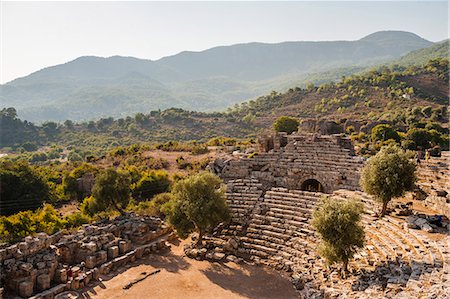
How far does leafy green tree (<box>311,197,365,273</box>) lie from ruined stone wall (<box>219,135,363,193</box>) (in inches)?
323

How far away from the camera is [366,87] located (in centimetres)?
9844

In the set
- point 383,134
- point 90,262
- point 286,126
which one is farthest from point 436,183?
point 286,126

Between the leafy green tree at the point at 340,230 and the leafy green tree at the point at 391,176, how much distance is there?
9.29 ft

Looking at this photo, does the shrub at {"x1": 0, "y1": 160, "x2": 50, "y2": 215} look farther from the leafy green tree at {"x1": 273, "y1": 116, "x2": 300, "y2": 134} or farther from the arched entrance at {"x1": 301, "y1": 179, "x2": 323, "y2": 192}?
the leafy green tree at {"x1": 273, "y1": 116, "x2": 300, "y2": 134}

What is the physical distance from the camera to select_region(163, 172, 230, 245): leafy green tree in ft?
68.1

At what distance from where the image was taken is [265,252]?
2058cm

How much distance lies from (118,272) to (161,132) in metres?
84.6

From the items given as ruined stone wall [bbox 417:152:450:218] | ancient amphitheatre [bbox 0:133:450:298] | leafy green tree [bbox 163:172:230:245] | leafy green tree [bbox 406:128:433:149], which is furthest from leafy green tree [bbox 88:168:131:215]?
leafy green tree [bbox 406:128:433:149]

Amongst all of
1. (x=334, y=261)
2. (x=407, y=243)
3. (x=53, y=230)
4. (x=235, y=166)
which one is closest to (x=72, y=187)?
(x=53, y=230)

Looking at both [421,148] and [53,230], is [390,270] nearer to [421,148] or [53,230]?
[53,230]

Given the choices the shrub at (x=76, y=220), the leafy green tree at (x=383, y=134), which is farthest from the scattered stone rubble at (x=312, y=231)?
the leafy green tree at (x=383, y=134)

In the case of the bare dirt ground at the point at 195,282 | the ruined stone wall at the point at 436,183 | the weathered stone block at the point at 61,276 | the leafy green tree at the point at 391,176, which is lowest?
the bare dirt ground at the point at 195,282

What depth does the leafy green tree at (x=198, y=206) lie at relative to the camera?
20.8 m

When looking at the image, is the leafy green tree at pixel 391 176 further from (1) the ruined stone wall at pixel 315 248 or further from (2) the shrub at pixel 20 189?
(2) the shrub at pixel 20 189
